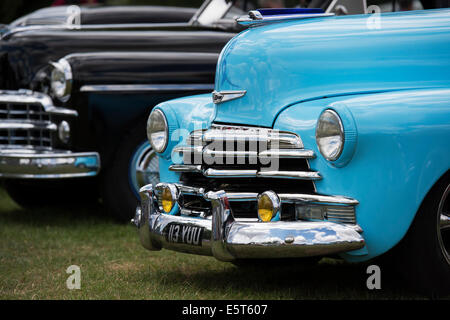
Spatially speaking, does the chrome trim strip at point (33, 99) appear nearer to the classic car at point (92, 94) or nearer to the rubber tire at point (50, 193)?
the classic car at point (92, 94)

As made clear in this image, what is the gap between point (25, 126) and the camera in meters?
5.73

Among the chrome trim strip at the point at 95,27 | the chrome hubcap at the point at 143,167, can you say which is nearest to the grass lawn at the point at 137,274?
the chrome hubcap at the point at 143,167

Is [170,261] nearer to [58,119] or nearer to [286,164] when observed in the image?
[286,164]

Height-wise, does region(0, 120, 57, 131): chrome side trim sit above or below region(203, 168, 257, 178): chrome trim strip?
below

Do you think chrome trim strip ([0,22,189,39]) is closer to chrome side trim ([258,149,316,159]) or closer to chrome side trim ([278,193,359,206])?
chrome side trim ([258,149,316,159])

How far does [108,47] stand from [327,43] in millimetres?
2594

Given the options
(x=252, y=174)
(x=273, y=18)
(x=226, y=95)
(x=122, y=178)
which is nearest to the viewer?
(x=252, y=174)

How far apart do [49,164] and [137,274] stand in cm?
158

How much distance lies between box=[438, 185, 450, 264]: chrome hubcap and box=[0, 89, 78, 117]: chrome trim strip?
2.94 metres

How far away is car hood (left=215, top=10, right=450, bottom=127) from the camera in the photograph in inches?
147

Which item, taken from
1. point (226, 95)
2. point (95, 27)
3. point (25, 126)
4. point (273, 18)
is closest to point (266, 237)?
point (226, 95)

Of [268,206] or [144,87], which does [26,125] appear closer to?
[144,87]
